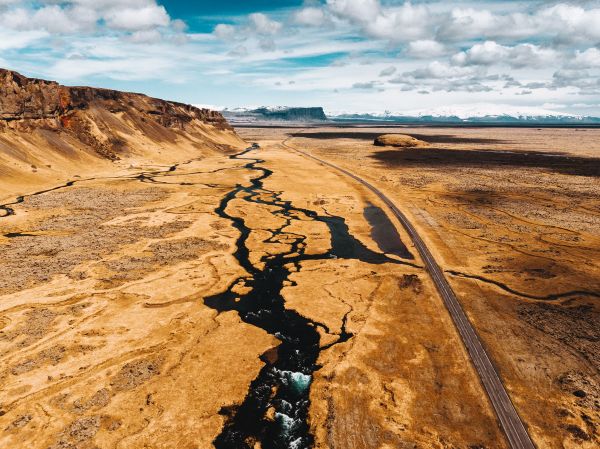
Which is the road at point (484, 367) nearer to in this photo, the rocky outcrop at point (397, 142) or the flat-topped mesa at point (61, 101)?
the flat-topped mesa at point (61, 101)

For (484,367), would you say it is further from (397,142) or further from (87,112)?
(397,142)

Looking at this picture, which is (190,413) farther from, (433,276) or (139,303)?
(433,276)

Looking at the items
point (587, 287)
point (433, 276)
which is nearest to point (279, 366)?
point (433, 276)

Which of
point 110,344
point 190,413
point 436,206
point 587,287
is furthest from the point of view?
point 436,206

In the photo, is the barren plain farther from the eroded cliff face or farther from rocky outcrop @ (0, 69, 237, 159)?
rocky outcrop @ (0, 69, 237, 159)

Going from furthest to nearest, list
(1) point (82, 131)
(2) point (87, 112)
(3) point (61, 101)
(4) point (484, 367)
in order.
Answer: (2) point (87, 112)
(1) point (82, 131)
(3) point (61, 101)
(4) point (484, 367)

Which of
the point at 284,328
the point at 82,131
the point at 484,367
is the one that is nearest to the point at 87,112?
the point at 82,131
